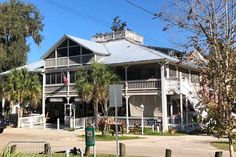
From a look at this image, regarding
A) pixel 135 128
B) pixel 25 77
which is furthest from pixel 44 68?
pixel 135 128

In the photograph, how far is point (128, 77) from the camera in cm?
3609

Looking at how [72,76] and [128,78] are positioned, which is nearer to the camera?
[128,78]

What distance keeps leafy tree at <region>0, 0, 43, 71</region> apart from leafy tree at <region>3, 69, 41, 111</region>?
511 inches

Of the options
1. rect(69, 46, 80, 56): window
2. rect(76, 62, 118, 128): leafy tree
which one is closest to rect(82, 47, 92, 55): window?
rect(69, 46, 80, 56): window

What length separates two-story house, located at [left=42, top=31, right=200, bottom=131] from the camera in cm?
3322

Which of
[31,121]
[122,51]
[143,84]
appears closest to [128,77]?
[143,84]

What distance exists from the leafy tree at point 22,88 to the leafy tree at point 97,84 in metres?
6.21

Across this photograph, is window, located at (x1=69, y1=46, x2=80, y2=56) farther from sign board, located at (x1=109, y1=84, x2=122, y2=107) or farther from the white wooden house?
sign board, located at (x1=109, y1=84, x2=122, y2=107)

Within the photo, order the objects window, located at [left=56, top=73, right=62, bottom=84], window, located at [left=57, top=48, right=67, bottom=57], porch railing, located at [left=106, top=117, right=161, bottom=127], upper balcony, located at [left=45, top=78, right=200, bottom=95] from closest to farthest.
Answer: upper balcony, located at [left=45, top=78, right=200, bottom=95]
porch railing, located at [left=106, top=117, right=161, bottom=127]
window, located at [left=57, top=48, right=67, bottom=57]
window, located at [left=56, top=73, right=62, bottom=84]

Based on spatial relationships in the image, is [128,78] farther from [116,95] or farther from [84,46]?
[116,95]

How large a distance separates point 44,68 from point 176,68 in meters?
13.4

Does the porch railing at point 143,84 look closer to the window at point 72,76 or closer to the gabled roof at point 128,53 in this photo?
the gabled roof at point 128,53

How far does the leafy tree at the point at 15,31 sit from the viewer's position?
2036 inches

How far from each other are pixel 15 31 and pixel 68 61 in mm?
15763
